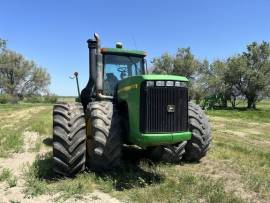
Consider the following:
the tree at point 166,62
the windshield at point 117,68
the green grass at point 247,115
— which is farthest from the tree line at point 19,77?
the windshield at point 117,68

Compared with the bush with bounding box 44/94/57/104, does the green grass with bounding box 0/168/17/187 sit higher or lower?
lower

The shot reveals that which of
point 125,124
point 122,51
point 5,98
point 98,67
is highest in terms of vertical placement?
point 122,51

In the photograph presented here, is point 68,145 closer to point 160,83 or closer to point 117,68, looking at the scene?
point 160,83

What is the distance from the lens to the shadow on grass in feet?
22.1

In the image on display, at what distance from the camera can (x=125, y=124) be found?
753 cm

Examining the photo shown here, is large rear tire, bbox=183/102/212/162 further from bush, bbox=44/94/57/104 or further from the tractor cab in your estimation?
bush, bbox=44/94/57/104

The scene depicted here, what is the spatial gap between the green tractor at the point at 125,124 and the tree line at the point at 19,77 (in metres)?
65.7

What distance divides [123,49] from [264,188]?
4.22 m

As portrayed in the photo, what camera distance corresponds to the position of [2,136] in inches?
522

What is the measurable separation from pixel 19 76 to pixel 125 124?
233 feet

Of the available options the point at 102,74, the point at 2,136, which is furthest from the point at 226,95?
the point at 102,74

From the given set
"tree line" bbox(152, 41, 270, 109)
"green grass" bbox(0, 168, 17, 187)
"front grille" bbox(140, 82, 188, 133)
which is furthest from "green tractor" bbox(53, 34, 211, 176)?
"tree line" bbox(152, 41, 270, 109)

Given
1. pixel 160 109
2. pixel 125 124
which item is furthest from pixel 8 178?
pixel 160 109

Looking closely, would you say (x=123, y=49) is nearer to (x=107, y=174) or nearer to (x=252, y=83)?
(x=107, y=174)
